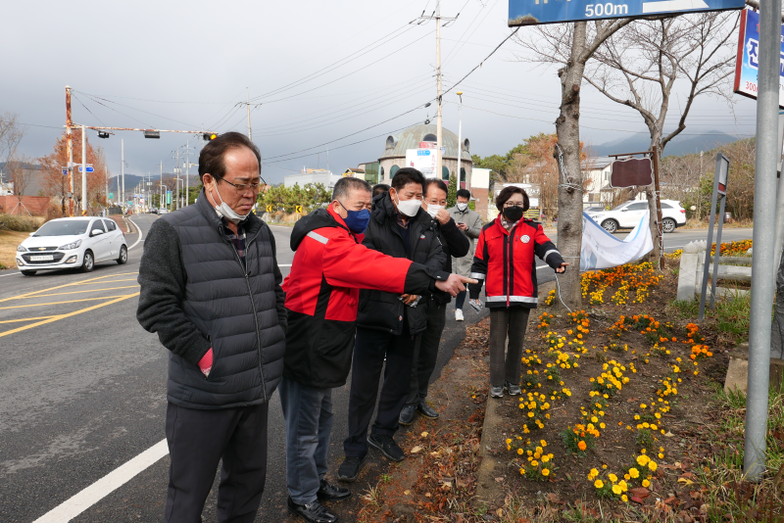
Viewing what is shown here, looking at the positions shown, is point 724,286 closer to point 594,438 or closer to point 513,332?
point 513,332

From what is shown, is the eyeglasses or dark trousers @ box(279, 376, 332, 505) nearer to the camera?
the eyeglasses

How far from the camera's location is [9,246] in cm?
2138

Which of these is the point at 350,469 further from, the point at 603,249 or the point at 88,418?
the point at 603,249

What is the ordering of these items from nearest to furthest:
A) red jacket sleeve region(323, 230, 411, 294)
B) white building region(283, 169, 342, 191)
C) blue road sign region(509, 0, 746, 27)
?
red jacket sleeve region(323, 230, 411, 294) → blue road sign region(509, 0, 746, 27) → white building region(283, 169, 342, 191)

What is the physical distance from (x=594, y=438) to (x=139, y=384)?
445 centimetres

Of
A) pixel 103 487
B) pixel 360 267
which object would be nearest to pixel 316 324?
pixel 360 267

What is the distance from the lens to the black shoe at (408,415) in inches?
165

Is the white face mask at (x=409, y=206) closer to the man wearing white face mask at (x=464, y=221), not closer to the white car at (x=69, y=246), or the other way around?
the man wearing white face mask at (x=464, y=221)

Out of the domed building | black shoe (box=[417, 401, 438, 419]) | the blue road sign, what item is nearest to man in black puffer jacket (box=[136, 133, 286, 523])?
black shoe (box=[417, 401, 438, 419])

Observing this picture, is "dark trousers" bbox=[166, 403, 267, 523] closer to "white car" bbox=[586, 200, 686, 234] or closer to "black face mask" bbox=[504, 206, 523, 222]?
"black face mask" bbox=[504, 206, 523, 222]

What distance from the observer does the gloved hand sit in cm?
204

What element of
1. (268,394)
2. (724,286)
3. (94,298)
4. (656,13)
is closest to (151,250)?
(268,394)

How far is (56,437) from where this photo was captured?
3910 millimetres

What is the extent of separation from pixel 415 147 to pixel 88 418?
200ft
